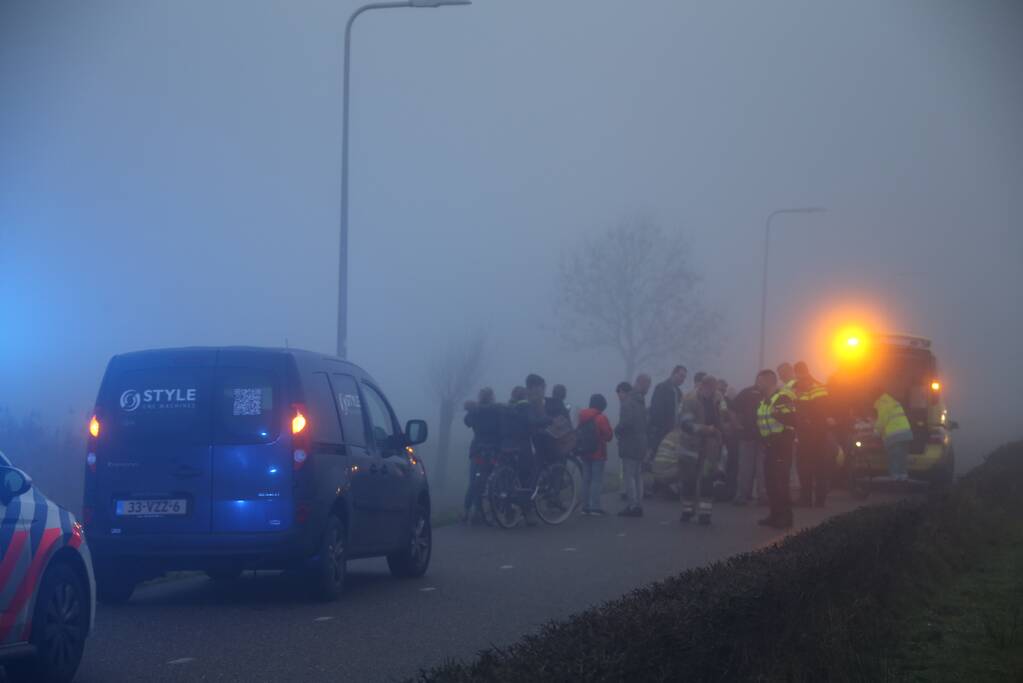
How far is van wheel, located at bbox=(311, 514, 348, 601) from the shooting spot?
1088 cm

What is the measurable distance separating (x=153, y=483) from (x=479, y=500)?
8197 millimetres

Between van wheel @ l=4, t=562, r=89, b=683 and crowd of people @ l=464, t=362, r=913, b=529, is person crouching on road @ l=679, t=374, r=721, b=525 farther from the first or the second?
van wheel @ l=4, t=562, r=89, b=683

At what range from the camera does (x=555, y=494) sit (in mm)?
19141

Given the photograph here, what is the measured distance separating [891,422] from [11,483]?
18.1 meters

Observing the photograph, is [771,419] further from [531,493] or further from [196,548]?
[196,548]

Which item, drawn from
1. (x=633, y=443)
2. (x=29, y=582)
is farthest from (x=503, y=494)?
(x=29, y=582)

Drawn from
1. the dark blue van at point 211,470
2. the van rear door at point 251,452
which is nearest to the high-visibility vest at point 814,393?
the dark blue van at point 211,470

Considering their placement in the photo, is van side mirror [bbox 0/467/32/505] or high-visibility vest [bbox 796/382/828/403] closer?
van side mirror [bbox 0/467/32/505]

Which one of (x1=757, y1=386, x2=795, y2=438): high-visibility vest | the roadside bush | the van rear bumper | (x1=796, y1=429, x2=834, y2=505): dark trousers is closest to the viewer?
the roadside bush

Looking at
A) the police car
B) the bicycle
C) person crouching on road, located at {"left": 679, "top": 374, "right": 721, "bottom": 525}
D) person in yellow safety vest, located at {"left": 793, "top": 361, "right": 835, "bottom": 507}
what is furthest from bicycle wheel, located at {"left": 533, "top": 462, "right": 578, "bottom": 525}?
the police car

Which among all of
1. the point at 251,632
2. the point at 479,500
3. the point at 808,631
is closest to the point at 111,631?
the point at 251,632

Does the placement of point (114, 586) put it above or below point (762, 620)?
below

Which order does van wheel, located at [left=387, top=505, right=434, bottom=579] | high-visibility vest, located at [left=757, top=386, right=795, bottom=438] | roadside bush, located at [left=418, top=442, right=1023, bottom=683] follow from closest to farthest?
roadside bush, located at [left=418, top=442, right=1023, bottom=683] → van wheel, located at [left=387, top=505, right=434, bottom=579] → high-visibility vest, located at [left=757, top=386, right=795, bottom=438]

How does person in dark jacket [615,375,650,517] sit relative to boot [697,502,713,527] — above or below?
above
